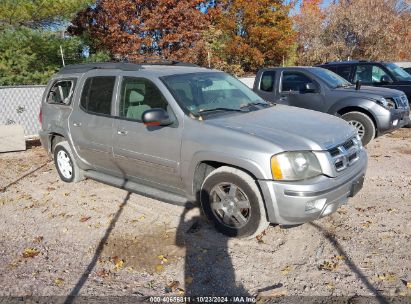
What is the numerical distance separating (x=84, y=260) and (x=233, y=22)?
23.4 meters

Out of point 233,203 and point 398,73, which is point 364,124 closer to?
point 398,73

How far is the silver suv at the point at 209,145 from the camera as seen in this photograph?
12.1 feet

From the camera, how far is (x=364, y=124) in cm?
753

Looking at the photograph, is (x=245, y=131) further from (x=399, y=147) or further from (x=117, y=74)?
(x=399, y=147)

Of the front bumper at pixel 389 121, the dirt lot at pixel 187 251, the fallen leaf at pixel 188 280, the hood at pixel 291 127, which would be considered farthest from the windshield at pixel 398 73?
the fallen leaf at pixel 188 280

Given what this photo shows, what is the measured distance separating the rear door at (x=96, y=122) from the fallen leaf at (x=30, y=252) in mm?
1444

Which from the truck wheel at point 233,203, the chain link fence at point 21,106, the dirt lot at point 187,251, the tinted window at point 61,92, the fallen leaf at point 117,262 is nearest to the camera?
the dirt lot at point 187,251

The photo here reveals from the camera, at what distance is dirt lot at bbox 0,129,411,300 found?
337 cm

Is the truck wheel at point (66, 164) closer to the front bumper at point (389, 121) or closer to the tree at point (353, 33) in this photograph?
the front bumper at point (389, 121)

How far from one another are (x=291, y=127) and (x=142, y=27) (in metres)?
15.4

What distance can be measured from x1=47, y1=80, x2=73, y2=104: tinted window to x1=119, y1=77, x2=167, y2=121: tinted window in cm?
131

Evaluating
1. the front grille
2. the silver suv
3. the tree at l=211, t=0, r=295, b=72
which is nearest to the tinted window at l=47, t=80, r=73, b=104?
the silver suv

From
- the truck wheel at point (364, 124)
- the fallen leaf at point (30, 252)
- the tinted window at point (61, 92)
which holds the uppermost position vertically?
the tinted window at point (61, 92)

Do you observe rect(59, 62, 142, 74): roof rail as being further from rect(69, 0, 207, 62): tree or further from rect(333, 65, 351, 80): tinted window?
rect(69, 0, 207, 62): tree
